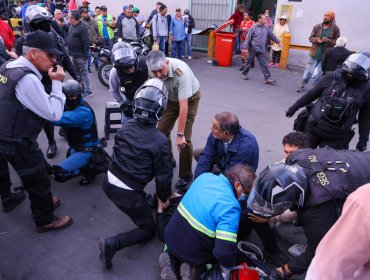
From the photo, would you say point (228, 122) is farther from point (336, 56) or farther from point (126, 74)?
point (336, 56)

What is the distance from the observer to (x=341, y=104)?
2.95m

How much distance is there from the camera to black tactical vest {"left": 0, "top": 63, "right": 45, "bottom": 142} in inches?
95.0

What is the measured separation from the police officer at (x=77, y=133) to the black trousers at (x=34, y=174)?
0.61 metres

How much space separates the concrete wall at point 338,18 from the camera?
27.8ft

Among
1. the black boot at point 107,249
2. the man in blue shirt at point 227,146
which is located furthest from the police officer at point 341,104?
the black boot at point 107,249

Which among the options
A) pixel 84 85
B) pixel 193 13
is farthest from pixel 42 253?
pixel 193 13

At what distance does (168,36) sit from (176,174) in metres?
7.32

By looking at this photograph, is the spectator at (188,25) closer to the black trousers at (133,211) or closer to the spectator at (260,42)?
the spectator at (260,42)

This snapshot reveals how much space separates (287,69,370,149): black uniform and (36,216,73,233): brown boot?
267cm

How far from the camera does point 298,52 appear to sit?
9.62m

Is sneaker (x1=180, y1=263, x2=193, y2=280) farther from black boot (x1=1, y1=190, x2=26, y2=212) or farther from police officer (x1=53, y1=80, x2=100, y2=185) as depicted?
black boot (x1=1, y1=190, x2=26, y2=212)

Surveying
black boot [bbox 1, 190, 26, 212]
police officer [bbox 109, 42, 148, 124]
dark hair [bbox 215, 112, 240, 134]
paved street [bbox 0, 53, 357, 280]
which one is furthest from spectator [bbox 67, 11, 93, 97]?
dark hair [bbox 215, 112, 240, 134]

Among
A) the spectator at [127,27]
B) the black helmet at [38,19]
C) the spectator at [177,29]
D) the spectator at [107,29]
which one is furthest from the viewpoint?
the spectator at [177,29]

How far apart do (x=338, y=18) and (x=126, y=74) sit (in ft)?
25.2
